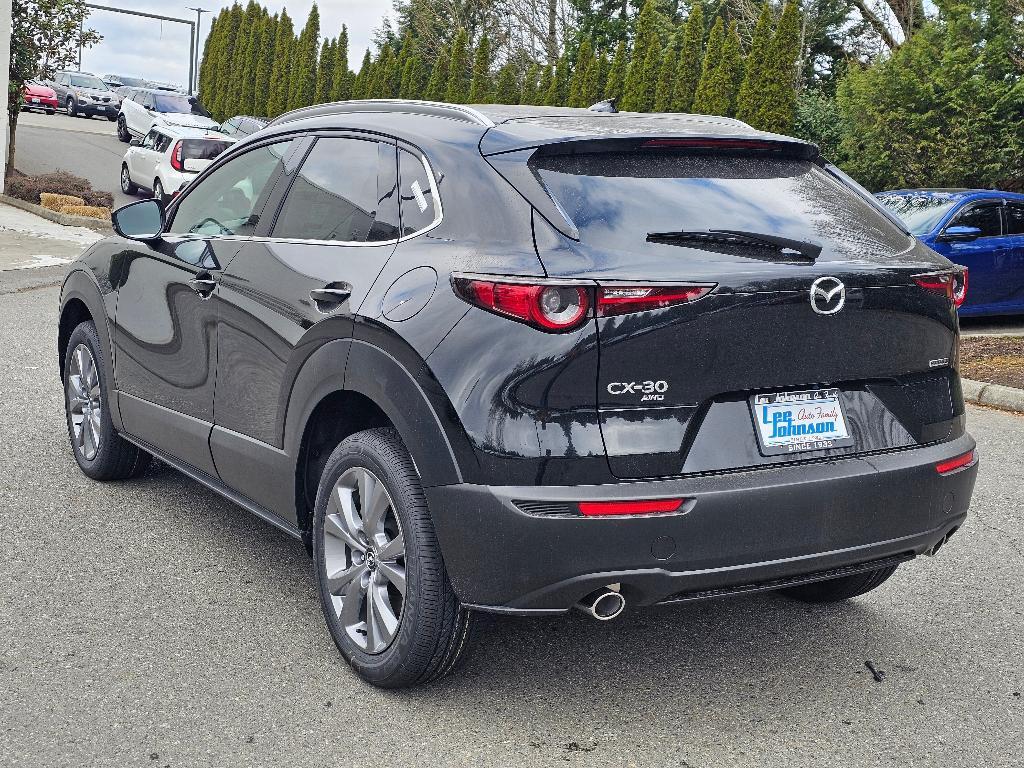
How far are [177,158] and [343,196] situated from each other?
19.9m

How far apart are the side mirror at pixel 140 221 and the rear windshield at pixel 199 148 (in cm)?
1836

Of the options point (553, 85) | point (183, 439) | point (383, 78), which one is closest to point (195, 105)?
point (383, 78)

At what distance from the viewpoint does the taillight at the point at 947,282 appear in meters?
3.74

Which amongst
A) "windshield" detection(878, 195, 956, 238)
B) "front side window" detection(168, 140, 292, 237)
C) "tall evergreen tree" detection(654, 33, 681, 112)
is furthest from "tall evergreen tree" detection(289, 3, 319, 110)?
A: "front side window" detection(168, 140, 292, 237)

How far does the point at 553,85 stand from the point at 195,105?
12.0m

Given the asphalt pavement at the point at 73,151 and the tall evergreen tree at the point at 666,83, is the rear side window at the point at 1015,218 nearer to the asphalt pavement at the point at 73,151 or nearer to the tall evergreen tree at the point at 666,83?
the tall evergreen tree at the point at 666,83

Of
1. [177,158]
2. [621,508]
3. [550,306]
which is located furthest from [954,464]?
[177,158]

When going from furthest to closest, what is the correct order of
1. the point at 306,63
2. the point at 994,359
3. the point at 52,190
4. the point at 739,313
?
1. the point at 306,63
2. the point at 52,190
3. the point at 994,359
4. the point at 739,313

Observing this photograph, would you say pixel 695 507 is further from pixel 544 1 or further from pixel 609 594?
pixel 544 1

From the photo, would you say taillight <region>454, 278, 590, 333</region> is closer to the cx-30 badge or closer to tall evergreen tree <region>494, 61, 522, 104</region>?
the cx-30 badge

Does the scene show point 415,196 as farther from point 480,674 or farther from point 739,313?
point 480,674

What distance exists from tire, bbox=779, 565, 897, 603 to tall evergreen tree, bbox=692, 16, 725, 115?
23.2 metres

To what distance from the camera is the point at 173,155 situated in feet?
75.7

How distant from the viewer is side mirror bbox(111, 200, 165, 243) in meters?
5.20
